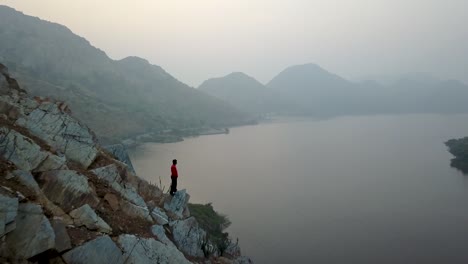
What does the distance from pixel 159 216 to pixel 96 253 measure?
4.88 metres

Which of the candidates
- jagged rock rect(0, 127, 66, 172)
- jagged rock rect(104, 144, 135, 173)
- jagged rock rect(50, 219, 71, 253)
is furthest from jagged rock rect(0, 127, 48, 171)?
jagged rock rect(104, 144, 135, 173)

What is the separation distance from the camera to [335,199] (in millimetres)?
54031

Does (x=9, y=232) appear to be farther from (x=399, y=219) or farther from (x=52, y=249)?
(x=399, y=219)

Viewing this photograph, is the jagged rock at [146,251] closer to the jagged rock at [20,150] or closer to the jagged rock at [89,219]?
Result: the jagged rock at [89,219]

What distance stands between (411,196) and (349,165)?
2480 centimetres

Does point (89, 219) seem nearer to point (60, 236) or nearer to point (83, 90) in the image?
point (60, 236)

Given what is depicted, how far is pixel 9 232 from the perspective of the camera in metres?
9.20

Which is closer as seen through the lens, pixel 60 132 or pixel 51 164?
pixel 51 164

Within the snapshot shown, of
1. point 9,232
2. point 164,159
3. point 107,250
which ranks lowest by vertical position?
point 164,159

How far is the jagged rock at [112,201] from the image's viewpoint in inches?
536

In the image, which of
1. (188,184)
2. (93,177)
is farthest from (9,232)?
(188,184)

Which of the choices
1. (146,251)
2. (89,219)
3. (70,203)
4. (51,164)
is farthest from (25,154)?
(146,251)

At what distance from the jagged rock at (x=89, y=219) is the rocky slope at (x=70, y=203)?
0.03m

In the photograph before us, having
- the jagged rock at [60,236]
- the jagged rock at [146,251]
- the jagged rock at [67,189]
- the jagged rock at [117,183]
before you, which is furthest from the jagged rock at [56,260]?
the jagged rock at [117,183]
